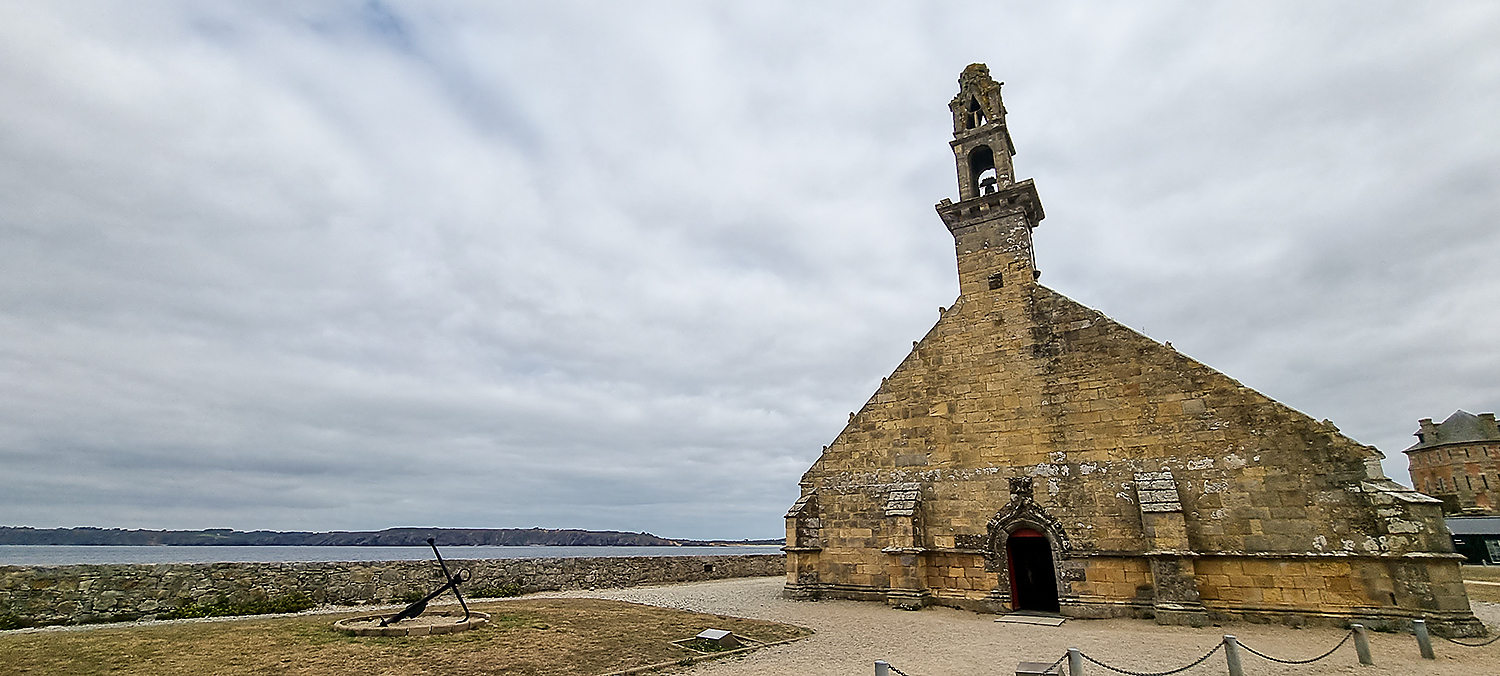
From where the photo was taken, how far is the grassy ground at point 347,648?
28.9 ft

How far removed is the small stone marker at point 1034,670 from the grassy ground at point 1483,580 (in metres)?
12.7

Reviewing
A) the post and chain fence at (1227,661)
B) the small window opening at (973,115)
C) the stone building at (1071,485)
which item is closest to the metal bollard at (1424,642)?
the post and chain fence at (1227,661)

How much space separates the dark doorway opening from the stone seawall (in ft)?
42.8

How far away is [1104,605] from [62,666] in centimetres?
1803

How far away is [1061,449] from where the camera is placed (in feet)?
52.0

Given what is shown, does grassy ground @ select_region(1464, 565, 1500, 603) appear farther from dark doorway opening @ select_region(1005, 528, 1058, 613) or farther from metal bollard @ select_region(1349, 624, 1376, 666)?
dark doorway opening @ select_region(1005, 528, 1058, 613)

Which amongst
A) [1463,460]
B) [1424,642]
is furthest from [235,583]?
[1463,460]

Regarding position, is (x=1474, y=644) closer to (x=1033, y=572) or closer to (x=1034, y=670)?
(x=1033, y=572)

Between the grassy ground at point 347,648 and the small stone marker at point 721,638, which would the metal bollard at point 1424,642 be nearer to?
the grassy ground at point 347,648

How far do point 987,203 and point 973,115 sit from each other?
3.90m

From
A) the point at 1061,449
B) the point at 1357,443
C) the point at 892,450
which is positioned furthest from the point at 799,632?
the point at 1357,443

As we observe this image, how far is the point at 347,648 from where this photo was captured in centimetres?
1025

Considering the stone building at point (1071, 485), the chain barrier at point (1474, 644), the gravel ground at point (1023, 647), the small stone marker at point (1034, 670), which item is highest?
the stone building at point (1071, 485)

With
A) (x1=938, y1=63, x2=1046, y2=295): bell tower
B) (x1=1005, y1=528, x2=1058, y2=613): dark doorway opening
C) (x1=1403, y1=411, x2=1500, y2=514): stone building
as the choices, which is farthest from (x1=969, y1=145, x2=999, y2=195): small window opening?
(x1=1403, y1=411, x2=1500, y2=514): stone building
